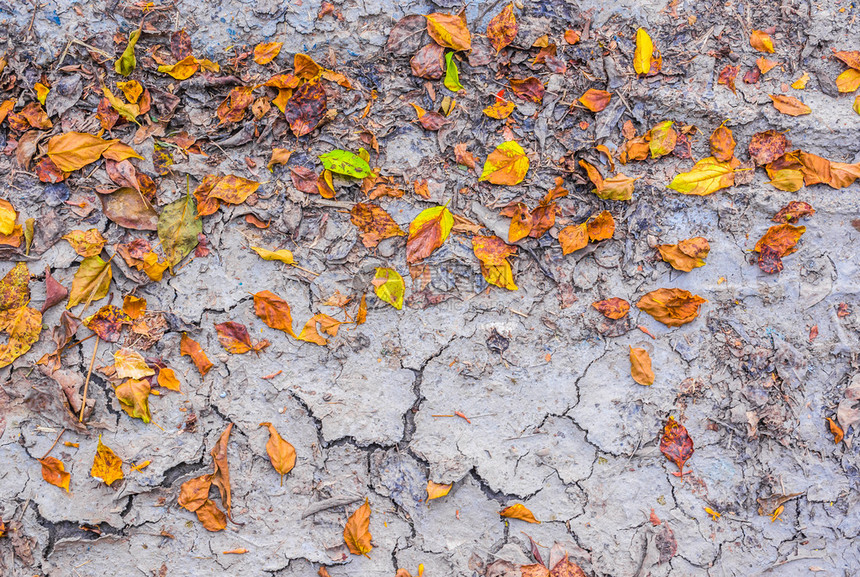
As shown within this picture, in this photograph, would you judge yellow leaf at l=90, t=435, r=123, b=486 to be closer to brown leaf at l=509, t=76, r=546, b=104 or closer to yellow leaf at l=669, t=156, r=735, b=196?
brown leaf at l=509, t=76, r=546, b=104

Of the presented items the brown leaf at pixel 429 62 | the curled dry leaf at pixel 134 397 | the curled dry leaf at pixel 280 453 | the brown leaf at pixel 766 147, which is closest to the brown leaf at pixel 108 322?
the curled dry leaf at pixel 134 397

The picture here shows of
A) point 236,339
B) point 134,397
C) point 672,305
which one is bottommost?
point 134,397

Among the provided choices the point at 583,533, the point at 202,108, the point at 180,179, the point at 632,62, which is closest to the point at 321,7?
the point at 202,108

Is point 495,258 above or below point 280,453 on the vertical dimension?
above

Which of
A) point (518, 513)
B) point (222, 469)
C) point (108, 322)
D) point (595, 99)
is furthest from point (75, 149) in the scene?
point (518, 513)

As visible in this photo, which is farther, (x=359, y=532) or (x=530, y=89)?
(x=530, y=89)

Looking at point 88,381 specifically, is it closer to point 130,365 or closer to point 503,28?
point 130,365

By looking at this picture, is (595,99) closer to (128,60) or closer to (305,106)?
(305,106)

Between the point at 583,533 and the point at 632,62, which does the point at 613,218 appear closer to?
the point at 632,62
